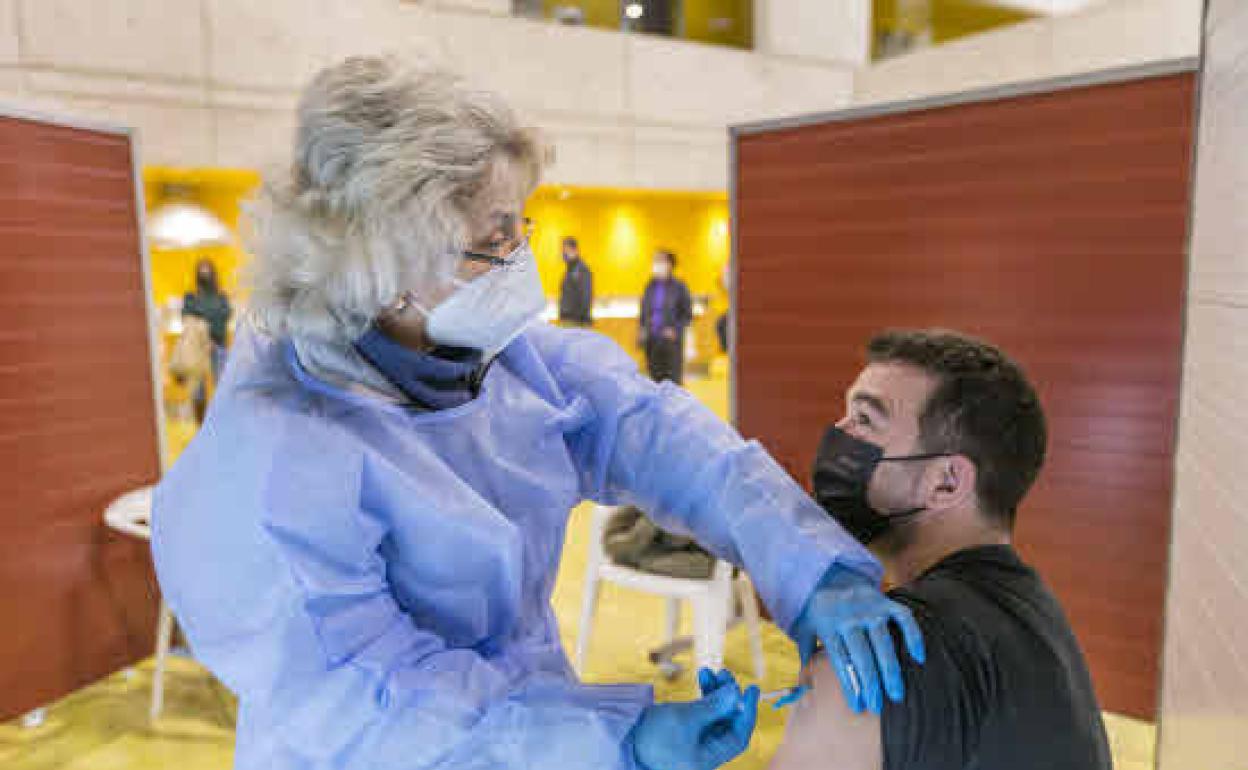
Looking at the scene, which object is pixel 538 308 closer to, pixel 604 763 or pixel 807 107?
pixel 604 763

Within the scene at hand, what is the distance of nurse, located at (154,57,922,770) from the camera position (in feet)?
2.30

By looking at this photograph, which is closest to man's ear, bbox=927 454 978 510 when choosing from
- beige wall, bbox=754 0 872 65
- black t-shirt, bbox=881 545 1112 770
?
black t-shirt, bbox=881 545 1112 770

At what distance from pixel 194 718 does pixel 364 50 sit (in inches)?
188

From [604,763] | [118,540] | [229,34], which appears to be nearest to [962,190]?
[604,763]

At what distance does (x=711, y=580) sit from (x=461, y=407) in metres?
1.43

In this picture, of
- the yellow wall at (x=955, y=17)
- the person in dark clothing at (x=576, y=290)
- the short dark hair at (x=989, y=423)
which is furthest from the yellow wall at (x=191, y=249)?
the yellow wall at (x=955, y=17)

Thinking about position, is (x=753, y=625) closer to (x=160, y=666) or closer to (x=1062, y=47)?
(x=160, y=666)

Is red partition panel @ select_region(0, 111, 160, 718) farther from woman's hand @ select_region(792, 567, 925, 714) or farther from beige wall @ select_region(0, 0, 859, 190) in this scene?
woman's hand @ select_region(792, 567, 925, 714)

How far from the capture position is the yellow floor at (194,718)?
2158 mm

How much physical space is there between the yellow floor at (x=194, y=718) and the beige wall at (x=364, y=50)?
202 centimetres

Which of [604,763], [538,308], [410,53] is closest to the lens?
[604,763]

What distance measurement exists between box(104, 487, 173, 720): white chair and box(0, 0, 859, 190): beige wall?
197 centimetres

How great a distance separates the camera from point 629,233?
870cm

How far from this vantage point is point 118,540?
2545mm
